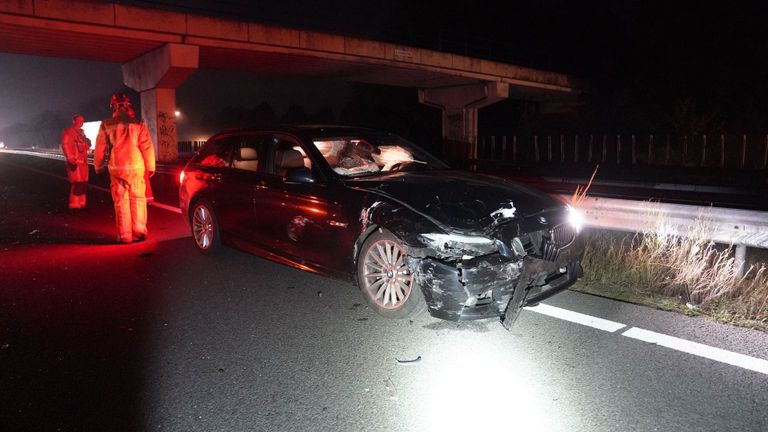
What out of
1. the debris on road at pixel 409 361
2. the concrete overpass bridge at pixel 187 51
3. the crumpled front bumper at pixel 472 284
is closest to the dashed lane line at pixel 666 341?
the crumpled front bumper at pixel 472 284

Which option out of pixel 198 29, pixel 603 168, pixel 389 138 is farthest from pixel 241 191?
pixel 603 168

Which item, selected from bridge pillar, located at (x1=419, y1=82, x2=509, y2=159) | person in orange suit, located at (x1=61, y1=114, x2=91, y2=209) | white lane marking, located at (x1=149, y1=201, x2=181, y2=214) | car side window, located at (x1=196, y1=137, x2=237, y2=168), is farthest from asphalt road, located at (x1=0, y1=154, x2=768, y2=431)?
bridge pillar, located at (x1=419, y1=82, x2=509, y2=159)

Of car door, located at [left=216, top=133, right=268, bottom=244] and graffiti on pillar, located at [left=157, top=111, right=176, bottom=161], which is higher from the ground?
graffiti on pillar, located at [left=157, top=111, right=176, bottom=161]

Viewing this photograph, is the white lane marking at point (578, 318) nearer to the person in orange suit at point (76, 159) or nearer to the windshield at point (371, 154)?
Result: the windshield at point (371, 154)

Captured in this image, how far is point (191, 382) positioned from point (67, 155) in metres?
9.20

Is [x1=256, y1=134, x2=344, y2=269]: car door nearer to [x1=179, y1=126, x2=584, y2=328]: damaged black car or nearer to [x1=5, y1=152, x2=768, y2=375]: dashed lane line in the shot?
[x1=179, y1=126, x2=584, y2=328]: damaged black car

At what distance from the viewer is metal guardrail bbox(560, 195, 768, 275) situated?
5.16m

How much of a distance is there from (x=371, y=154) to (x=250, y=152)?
1.39m

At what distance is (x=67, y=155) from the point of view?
1091 cm

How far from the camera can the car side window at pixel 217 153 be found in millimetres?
6750

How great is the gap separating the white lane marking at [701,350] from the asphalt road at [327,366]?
0.27ft

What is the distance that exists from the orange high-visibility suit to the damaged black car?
1534mm

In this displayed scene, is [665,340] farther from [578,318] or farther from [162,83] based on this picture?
[162,83]

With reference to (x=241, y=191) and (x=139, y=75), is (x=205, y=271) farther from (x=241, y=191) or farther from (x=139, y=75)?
(x=139, y=75)
